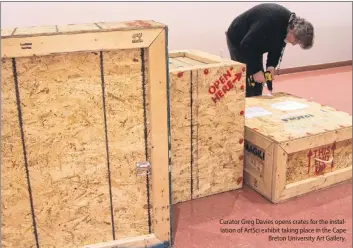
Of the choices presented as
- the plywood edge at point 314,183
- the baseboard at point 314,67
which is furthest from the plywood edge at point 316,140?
the baseboard at point 314,67

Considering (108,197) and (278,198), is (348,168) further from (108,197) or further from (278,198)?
(108,197)

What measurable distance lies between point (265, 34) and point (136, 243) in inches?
78.6

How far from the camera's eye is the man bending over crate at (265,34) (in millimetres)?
3301

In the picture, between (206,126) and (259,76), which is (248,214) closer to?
(206,126)

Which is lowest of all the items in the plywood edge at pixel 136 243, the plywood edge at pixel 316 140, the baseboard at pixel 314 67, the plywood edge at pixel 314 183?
the baseboard at pixel 314 67

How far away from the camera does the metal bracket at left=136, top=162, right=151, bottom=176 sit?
2.03 m

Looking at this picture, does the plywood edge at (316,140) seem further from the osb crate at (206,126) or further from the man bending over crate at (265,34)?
the man bending over crate at (265,34)

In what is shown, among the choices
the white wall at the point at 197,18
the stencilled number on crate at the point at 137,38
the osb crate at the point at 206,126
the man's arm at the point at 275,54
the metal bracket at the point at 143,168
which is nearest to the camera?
the stencilled number on crate at the point at 137,38

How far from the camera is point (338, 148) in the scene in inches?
112

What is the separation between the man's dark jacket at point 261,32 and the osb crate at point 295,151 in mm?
629

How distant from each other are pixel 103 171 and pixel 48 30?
2.18ft

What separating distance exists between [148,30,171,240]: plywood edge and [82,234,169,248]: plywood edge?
0.10 ft

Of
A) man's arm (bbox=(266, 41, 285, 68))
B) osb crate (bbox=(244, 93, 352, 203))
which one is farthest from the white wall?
osb crate (bbox=(244, 93, 352, 203))

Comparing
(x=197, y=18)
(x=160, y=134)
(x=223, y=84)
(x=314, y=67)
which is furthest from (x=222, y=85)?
(x=314, y=67)
